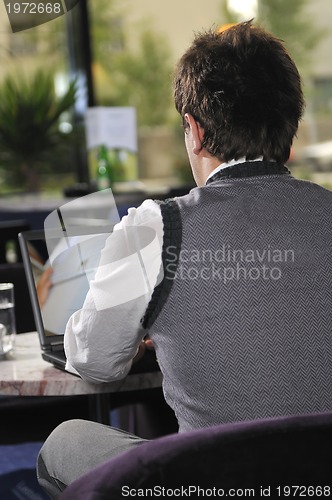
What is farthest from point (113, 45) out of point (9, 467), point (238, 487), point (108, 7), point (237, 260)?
point (238, 487)

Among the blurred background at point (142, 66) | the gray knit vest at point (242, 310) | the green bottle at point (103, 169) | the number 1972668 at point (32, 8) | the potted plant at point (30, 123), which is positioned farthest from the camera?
the blurred background at point (142, 66)

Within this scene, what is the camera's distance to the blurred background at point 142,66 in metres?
6.40

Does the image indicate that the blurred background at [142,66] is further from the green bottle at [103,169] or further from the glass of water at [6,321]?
the glass of water at [6,321]

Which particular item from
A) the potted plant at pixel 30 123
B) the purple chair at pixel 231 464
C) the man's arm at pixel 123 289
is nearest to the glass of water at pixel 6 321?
the man's arm at pixel 123 289

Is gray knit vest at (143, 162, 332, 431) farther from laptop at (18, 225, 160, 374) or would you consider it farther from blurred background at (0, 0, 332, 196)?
blurred background at (0, 0, 332, 196)

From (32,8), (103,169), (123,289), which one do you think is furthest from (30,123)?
(123,289)

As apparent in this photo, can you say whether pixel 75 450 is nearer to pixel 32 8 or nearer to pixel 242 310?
pixel 242 310

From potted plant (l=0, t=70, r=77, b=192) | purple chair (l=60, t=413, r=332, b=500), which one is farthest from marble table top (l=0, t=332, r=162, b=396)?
potted plant (l=0, t=70, r=77, b=192)

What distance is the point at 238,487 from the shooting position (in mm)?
1070

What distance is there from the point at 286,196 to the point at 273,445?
21.1 inches

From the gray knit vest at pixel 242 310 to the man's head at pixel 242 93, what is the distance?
0.13 meters

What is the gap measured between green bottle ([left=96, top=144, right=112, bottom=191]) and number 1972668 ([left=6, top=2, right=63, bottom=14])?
3327 millimetres

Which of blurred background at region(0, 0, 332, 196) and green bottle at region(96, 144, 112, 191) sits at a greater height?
blurred background at region(0, 0, 332, 196)

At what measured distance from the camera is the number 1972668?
197 centimetres
